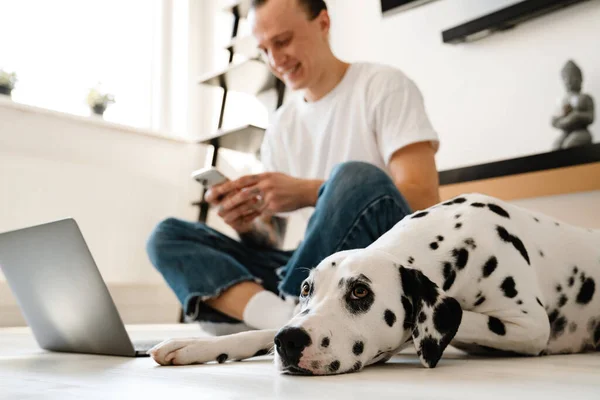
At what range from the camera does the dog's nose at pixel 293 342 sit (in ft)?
3.09

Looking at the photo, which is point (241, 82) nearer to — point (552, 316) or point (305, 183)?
point (305, 183)

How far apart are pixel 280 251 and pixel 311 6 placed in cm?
85

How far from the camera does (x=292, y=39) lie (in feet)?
7.14

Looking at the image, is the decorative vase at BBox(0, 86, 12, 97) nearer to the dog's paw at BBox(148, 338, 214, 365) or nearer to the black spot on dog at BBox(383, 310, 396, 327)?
the dog's paw at BBox(148, 338, 214, 365)

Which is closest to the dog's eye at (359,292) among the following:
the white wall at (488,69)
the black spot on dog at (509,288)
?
the black spot on dog at (509,288)

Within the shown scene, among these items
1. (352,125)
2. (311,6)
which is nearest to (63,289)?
(352,125)

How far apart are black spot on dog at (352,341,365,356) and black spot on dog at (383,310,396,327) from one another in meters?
0.06

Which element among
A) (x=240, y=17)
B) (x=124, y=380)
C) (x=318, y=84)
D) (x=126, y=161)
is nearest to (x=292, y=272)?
(x=124, y=380)

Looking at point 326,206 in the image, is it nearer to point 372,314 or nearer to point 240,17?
point 372,314

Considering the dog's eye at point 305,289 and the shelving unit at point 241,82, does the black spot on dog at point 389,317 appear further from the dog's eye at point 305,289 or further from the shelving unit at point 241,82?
the shelving unit at point 241,82

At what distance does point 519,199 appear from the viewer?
2523mm

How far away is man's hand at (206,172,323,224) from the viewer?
1.74 m

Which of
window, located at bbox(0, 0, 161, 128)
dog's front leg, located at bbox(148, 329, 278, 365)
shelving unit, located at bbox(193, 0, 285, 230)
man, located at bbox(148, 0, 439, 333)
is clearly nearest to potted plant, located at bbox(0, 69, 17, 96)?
window, located at bbox(0, 0, 161, 128)

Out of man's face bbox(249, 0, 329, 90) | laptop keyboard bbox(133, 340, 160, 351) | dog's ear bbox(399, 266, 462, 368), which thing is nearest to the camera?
dog's ear bbox(399, 266, 462, 368)
